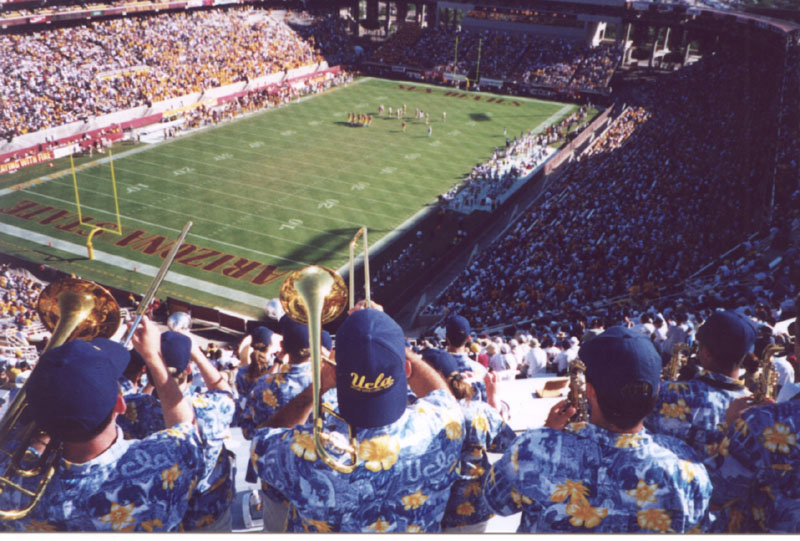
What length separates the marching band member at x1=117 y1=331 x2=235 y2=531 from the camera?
3.08 metres

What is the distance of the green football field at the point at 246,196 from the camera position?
2100 cm

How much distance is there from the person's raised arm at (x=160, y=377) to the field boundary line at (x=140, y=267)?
16.2 meters

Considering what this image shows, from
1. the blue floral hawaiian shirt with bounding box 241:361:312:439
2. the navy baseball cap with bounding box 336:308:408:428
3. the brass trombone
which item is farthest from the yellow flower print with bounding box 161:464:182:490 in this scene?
the blue floral hawaiian shirt with bounding box 241:361:312:439

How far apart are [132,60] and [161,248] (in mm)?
23947

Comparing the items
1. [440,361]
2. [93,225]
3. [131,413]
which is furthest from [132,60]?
[440,361]

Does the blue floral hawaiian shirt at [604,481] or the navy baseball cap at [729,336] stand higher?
the navy baseball cap at [729,336]

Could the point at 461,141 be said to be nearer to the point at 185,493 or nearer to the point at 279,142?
the point at 279,142

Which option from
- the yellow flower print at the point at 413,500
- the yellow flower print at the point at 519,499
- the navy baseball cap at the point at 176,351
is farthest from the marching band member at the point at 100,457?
the yellow flower print at the point at 519,499

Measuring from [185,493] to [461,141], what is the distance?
33215mm

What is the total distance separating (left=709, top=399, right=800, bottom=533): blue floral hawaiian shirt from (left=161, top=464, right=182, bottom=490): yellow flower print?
2558 millimetres

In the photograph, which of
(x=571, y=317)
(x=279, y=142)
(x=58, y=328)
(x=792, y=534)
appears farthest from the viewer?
(x=279, y=142)

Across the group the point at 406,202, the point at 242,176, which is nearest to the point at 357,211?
the point at 406,202

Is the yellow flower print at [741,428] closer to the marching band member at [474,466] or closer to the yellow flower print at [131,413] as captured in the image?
the marching band member at [474,466]

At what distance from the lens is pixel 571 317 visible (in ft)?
45.9
